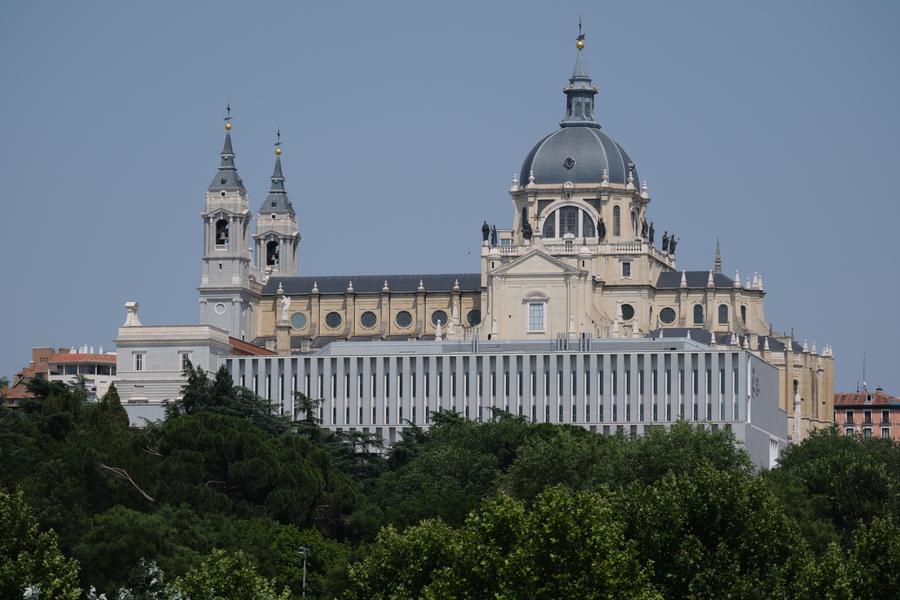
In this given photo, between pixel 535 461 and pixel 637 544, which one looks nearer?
pixel 637 544

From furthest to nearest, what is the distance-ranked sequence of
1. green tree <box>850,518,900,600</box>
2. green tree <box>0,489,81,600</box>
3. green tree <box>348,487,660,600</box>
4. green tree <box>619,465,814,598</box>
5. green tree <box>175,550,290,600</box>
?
Answer: green tree <box>619,465,814,598</box>
green tree <box>850,518,900,600</box>
green tree <box>175,550,290,600</box>
green tree <box>348,487,660,600</box>
green tree <box>0,489,81,600</box>

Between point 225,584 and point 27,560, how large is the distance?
291 inches

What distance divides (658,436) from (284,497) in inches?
944

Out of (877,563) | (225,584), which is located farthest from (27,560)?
(877,563)

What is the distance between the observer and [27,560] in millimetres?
102812

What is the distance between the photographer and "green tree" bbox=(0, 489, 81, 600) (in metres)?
102

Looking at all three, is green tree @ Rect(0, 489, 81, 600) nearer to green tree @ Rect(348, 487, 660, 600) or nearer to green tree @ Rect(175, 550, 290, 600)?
green tree @ Rect(175, 550, 290, 600)

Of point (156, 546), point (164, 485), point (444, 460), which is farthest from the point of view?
point (444, 460)

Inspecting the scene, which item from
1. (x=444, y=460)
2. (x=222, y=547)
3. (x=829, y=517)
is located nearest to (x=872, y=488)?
(x=829, y=517)

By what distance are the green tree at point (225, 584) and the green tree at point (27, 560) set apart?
4.36 meters

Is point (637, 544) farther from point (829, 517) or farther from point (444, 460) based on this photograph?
point (444, 460)

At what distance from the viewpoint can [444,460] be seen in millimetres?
164250

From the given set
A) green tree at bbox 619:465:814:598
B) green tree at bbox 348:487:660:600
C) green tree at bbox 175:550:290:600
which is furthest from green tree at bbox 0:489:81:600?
green tree at bbox 619:465:814:598

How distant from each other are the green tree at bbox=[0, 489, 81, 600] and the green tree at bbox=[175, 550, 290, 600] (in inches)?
172
